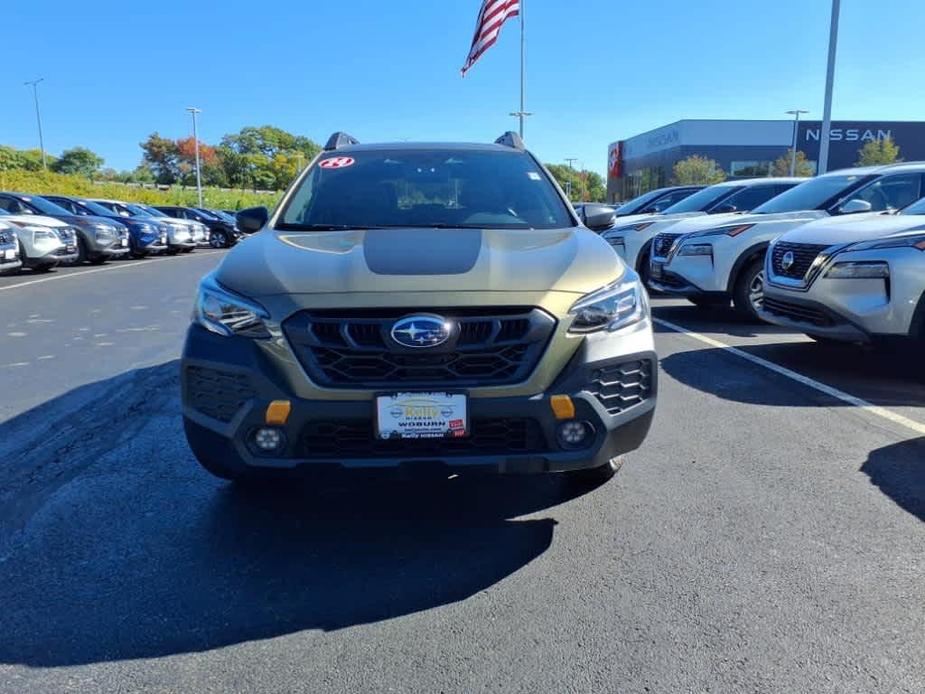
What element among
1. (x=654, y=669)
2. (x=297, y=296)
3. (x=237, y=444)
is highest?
(x=297, y=296)

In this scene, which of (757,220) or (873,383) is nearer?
(873,383)

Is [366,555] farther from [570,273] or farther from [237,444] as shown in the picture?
[570,273]

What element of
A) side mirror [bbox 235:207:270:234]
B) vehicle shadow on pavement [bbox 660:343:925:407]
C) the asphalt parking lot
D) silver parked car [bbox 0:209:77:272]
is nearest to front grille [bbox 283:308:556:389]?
the asphalt parking lot

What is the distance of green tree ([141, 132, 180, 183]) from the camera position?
102125 millimetres

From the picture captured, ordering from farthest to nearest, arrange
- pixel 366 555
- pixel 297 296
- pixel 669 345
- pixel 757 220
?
pixel 757 220, pixel 669 345, pixel 366 555, pixel 297 296

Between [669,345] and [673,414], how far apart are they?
2.49 m

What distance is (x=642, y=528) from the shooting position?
320 centimetres

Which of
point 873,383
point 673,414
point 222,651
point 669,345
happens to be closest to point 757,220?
point 669,345

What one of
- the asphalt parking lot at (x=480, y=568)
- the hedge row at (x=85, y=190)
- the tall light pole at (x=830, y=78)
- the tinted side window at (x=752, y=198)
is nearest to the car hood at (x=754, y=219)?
the tinted side window at (x=752, y=198)

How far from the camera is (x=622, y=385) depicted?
288cm

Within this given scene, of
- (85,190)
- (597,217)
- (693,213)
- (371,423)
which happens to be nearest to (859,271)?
(597,217)

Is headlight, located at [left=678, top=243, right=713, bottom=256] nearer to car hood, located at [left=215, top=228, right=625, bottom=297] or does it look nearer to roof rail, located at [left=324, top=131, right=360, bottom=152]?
roof rail, located at [left=324, top=131, right=360, bottom=152]

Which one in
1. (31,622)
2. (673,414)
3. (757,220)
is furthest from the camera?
(757,220)

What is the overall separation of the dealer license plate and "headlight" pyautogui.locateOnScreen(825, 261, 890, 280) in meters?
4.31
